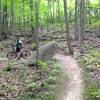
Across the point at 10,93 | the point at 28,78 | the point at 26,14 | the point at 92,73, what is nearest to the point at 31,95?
the point at 10,93

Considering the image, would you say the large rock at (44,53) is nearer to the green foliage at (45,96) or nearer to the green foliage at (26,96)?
the green foliage at (26,96)

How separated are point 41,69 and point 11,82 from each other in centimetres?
346

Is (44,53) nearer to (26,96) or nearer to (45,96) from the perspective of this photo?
(26,96)

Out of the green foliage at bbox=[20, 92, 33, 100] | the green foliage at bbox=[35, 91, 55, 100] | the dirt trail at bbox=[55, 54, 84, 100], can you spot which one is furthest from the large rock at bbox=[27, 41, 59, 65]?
the green foliage at bbox=[35, 91, 55, 100]

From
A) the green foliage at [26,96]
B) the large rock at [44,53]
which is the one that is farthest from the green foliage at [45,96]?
the large rock at [44,53]

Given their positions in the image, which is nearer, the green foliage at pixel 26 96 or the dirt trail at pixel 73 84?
the dirt trail at pixel 73 84

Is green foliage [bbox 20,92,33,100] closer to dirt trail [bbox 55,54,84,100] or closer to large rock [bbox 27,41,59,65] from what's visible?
dirt trail [bbox 55,54,84,100]

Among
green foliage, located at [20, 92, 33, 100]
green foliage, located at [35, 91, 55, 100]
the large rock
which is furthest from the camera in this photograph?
the large rock

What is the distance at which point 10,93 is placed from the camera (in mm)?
13680

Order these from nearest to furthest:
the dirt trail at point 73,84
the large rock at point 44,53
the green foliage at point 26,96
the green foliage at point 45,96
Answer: the green foliage at point 45,96, the dirt trail at point 73,84, the green foliage at point 26,96, the large rock at point 44,53

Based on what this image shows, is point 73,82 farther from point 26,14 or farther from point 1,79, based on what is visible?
point 26,14

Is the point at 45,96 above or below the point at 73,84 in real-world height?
above

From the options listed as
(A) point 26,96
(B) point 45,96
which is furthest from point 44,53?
(B) point 45,96

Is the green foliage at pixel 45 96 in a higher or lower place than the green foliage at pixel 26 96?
higher
